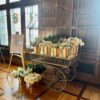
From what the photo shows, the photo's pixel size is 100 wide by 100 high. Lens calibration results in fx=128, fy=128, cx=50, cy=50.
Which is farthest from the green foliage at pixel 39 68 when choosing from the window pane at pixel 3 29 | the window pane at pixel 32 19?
the window pane at pixel 3 29

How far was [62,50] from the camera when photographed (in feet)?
8.81

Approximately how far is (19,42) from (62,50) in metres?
1.49

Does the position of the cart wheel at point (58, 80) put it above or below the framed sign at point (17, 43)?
below

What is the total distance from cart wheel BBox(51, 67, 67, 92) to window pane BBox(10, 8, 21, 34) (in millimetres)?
2361

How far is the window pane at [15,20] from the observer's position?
4.72m

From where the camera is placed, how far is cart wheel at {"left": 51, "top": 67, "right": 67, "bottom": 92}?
312 centimetres

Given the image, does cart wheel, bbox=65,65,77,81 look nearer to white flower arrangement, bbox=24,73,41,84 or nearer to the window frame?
white flower arrangement, bbox=24,73,41,84

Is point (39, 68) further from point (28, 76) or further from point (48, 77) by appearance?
point (28, 76)

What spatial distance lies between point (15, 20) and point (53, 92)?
318 cm

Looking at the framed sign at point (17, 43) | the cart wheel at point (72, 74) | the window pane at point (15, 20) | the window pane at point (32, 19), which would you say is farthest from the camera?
the window pane at point (15, 20)

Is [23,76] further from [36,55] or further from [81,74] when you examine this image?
[81,74]

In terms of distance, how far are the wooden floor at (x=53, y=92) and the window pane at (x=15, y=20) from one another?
223 cm

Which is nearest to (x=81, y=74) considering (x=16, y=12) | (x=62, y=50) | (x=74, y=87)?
(x=74, y=87)

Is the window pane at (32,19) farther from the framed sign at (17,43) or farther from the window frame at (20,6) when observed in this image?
the framed sign at (17,43)
